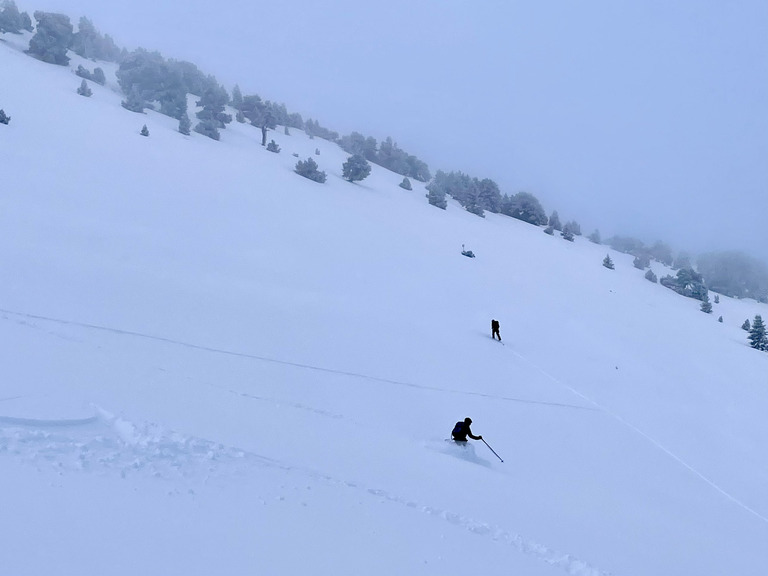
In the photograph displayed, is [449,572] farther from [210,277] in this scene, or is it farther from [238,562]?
[210,277]

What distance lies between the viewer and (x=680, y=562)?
7.64 metres

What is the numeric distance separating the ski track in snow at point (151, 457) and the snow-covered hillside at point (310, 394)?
0.03m

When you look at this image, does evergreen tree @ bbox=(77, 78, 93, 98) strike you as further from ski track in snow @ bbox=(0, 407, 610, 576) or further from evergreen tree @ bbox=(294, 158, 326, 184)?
ski track in snow @ bbox=(0, 407, 610, 576)

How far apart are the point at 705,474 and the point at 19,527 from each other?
43.5ft

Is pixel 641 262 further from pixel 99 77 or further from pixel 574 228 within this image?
pixel 99 77

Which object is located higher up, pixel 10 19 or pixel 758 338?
pixel 10 19

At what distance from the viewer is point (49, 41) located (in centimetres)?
3394

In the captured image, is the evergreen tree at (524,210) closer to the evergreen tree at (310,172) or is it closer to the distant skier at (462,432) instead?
the evergreen tree at (310,172)

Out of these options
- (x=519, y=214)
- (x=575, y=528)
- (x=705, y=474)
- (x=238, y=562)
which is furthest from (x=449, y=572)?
(x=519, y=214)

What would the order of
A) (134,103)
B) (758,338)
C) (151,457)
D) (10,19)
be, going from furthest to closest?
(10,19)
(134,103)
(758,338)
(151,457)

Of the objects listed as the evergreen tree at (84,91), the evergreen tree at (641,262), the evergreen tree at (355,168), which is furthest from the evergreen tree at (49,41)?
the evergreen tree at (641,262)

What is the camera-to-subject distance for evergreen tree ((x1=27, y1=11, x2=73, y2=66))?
33.7 m

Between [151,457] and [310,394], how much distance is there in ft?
14.0

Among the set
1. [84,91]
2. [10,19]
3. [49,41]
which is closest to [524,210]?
[84,91]
